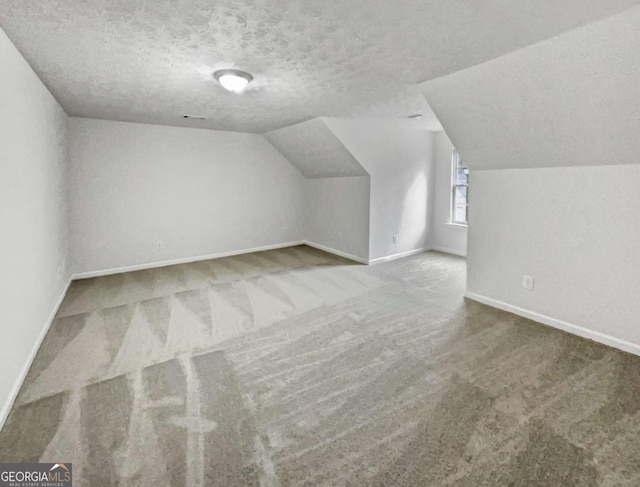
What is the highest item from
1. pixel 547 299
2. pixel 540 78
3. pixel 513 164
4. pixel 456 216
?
pixel 540 78

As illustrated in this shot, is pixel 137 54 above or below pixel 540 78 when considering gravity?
above

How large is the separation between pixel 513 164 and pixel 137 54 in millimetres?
3397

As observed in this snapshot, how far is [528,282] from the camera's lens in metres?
3.19

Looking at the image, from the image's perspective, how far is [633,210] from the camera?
2490mm

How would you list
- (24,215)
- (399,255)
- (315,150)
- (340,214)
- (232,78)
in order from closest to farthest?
1. (24,215)
2. (232,78)
3. (315,150)
4. (399,255)
5. (340,214)

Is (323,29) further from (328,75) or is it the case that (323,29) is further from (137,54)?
(137,54)

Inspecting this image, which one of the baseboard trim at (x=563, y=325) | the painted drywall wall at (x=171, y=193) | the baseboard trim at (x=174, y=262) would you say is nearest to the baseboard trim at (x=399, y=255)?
the baseboard trim at (x=563, y=325)

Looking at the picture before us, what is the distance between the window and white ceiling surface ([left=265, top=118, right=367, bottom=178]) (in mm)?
1841

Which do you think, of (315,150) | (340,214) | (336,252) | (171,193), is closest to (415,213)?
(340,214)

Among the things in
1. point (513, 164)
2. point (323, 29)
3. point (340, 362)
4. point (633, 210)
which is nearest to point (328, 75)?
point (323, 29)

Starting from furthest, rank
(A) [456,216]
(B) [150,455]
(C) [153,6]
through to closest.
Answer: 1. (A) [456,216]
2. (C) [153,6]
3. (B) [150,455]

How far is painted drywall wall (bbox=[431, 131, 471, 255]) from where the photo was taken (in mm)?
5816

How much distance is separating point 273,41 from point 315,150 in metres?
3.19

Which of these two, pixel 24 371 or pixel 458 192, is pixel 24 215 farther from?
pixel 458 192
